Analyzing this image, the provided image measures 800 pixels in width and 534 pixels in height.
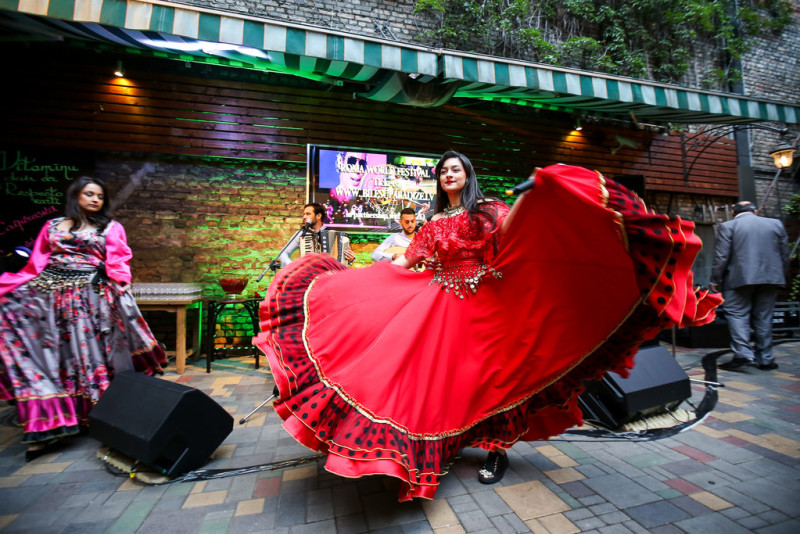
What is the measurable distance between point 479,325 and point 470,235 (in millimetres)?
533

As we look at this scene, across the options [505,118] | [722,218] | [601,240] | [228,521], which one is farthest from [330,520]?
[722,218]

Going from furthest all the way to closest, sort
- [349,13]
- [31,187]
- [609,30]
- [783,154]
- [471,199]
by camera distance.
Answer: [609,30]
[783,154]
[349,13]
[31,187]
[471,199]

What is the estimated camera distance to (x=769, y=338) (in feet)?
14.6

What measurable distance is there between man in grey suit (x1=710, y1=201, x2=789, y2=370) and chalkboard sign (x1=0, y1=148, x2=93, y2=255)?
357 inches

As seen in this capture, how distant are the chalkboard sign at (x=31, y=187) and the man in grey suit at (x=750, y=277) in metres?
9.07

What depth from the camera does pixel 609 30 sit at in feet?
25.2

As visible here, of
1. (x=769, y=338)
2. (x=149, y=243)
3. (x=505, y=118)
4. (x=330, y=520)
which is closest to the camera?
(x=330, y=520)

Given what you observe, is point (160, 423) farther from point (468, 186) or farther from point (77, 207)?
point (468, 186)

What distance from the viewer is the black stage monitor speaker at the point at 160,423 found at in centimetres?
211

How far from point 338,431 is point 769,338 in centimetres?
572

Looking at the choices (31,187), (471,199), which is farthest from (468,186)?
(31,187)

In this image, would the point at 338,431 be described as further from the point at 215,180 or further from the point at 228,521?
the point at 215,180

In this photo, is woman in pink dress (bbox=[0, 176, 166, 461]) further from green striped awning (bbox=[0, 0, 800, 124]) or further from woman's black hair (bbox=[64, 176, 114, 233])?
green striped awning (bbox=[0, 0, 800, 124])

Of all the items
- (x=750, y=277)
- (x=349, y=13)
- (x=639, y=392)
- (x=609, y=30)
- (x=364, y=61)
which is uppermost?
(x=609, y=30)
